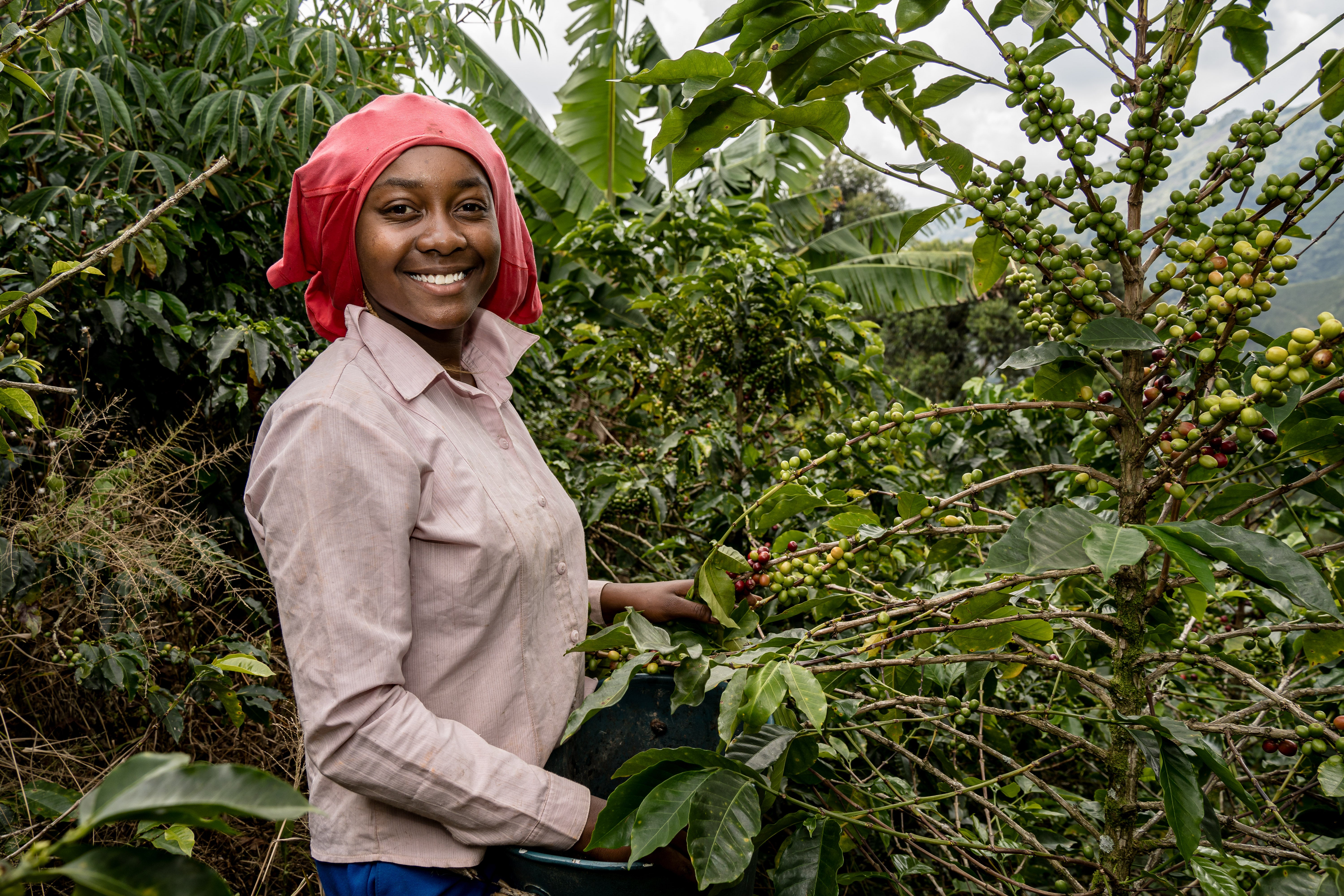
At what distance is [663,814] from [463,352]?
1003mm

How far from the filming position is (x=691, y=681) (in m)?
1.17

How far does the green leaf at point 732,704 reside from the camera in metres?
1.06

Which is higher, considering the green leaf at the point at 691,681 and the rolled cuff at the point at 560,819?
the green leaf at the point at 691,681

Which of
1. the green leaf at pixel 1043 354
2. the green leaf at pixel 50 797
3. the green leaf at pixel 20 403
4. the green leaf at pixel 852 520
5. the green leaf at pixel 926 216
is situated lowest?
the green leaf at pixel 50 797

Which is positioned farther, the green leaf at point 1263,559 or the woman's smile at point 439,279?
the woman's smile at point 439,279

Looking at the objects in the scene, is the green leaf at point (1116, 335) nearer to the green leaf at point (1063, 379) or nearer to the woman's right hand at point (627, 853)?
the green leaf at point (1063, 379)

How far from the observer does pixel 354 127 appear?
4.71 ft

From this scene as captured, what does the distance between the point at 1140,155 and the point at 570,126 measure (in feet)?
22.6

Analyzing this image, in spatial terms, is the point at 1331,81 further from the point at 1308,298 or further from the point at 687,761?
the point at 1308,298

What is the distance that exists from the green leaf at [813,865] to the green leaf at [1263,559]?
0.60 meters

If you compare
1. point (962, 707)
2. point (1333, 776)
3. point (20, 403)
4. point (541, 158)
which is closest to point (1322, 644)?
point (1333, 776)

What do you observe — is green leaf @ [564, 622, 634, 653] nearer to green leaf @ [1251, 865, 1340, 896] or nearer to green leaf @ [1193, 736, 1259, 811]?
green leaf @ [1193, 736, 1259, 811]

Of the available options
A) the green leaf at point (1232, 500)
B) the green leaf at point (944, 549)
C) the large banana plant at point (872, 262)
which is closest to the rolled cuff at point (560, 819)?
the green leaf at point (944, 549)

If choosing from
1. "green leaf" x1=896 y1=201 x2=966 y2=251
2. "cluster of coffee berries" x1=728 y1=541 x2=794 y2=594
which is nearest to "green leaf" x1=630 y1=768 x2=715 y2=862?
"cluster of coffee berries" x1=728 y1=541 x2=794 y2=594
